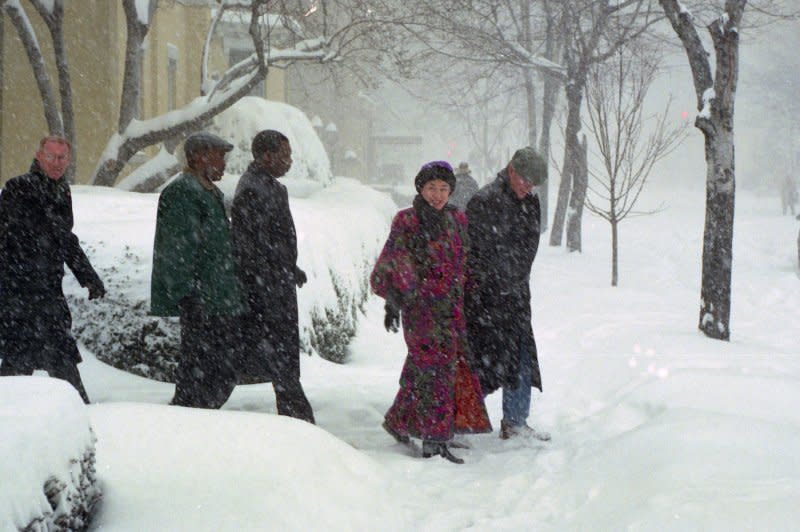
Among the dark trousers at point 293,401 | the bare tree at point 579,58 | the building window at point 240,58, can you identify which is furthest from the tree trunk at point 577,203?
the dark trousers at point 293,401

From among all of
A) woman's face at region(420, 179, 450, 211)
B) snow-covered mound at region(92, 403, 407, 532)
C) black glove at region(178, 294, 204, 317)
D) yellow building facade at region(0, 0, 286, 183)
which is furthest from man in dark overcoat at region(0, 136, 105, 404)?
yellow building facade at region(0, 0, 286, 183)

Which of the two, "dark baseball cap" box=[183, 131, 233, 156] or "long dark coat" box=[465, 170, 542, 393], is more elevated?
"dark baseball cap" box=[183, 131, 233, 156]

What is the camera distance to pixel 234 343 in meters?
5.03

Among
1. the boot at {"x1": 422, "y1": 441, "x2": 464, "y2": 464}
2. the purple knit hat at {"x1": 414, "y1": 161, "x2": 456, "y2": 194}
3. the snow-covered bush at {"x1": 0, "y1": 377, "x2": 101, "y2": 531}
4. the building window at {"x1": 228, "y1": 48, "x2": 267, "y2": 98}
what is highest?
the building window at {"x1": 228, "y1": 48, "x2": 267, "y2": 98}

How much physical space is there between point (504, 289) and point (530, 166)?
2.71ft

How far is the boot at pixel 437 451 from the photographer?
5.34 meters

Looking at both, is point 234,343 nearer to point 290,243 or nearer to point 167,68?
point 290,243

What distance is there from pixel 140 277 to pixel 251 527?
3.98 metres

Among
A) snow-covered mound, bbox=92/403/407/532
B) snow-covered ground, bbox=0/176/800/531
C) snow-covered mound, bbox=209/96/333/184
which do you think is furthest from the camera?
snow-covered mound, bbox=209/96/333/184

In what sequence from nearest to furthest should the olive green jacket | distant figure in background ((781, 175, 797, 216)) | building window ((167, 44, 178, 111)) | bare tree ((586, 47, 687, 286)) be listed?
the olive green jacket < bare tree ((586, 47, 687, 286)) < building window ((167, 44, 178, 111)) < distant figure in background ((781, 175, 797, 216))

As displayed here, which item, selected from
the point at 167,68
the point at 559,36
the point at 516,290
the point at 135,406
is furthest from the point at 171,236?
the point at 167,68

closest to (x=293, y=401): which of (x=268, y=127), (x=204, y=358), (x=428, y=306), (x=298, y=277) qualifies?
(x=204, y=358)

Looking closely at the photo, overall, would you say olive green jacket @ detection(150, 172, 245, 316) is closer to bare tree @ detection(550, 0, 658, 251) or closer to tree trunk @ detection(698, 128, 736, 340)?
tree trunk @ detection(698, 128, 736, 340)

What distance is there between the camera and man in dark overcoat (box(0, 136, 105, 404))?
497 centimetres
